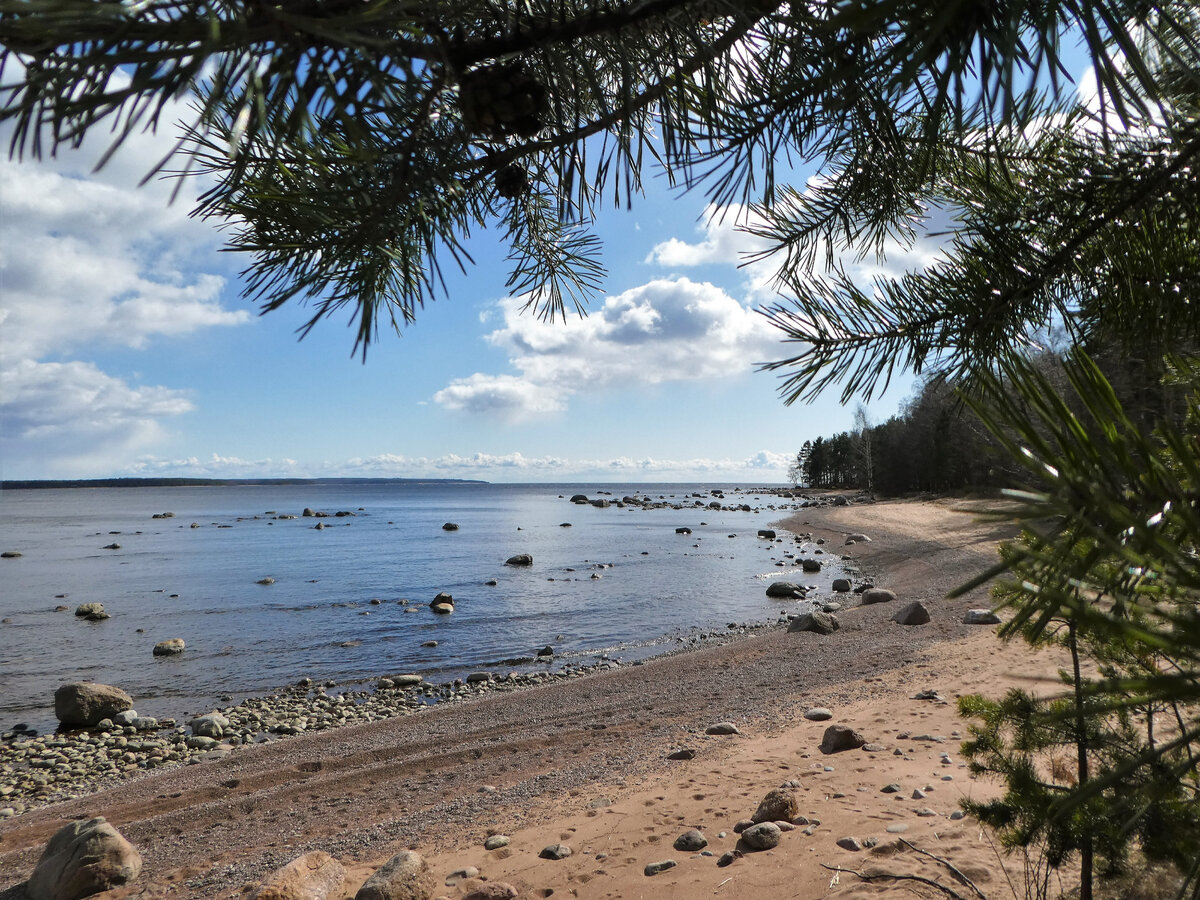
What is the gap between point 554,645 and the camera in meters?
14.3

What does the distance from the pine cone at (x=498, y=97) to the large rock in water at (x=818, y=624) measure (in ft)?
40.5

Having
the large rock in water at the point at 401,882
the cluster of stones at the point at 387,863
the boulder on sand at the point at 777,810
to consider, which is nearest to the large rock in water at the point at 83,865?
the cluster of stones at the point at 387,863

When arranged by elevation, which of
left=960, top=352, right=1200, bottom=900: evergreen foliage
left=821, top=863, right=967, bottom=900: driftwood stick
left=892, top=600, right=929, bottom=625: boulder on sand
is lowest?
left=892, top=600, right=929, bottom=625: boulder on sand

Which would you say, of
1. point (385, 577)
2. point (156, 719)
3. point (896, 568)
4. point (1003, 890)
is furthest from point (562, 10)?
point (385, 577)

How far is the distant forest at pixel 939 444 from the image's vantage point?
1.33 meters

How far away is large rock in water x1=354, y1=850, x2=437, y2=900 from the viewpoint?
150 inches

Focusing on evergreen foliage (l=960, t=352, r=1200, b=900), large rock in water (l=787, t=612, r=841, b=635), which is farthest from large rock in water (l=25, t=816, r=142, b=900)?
large rock in water (l=787, t=612, r=841, b=635)

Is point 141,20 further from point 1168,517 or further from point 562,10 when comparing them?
point 1168,517

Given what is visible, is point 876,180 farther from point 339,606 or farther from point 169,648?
point 339,606

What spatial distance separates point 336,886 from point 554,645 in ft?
33.5

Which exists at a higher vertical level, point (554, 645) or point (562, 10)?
point (562, 10)

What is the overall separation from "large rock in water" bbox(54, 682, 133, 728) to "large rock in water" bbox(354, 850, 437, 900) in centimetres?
866

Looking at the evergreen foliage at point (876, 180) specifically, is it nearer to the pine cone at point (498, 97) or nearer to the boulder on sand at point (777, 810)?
the pine cone at point (498, 97)

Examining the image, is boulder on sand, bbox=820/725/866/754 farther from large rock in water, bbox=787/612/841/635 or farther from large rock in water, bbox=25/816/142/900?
large rock in water, bbox=787/612/841/635
